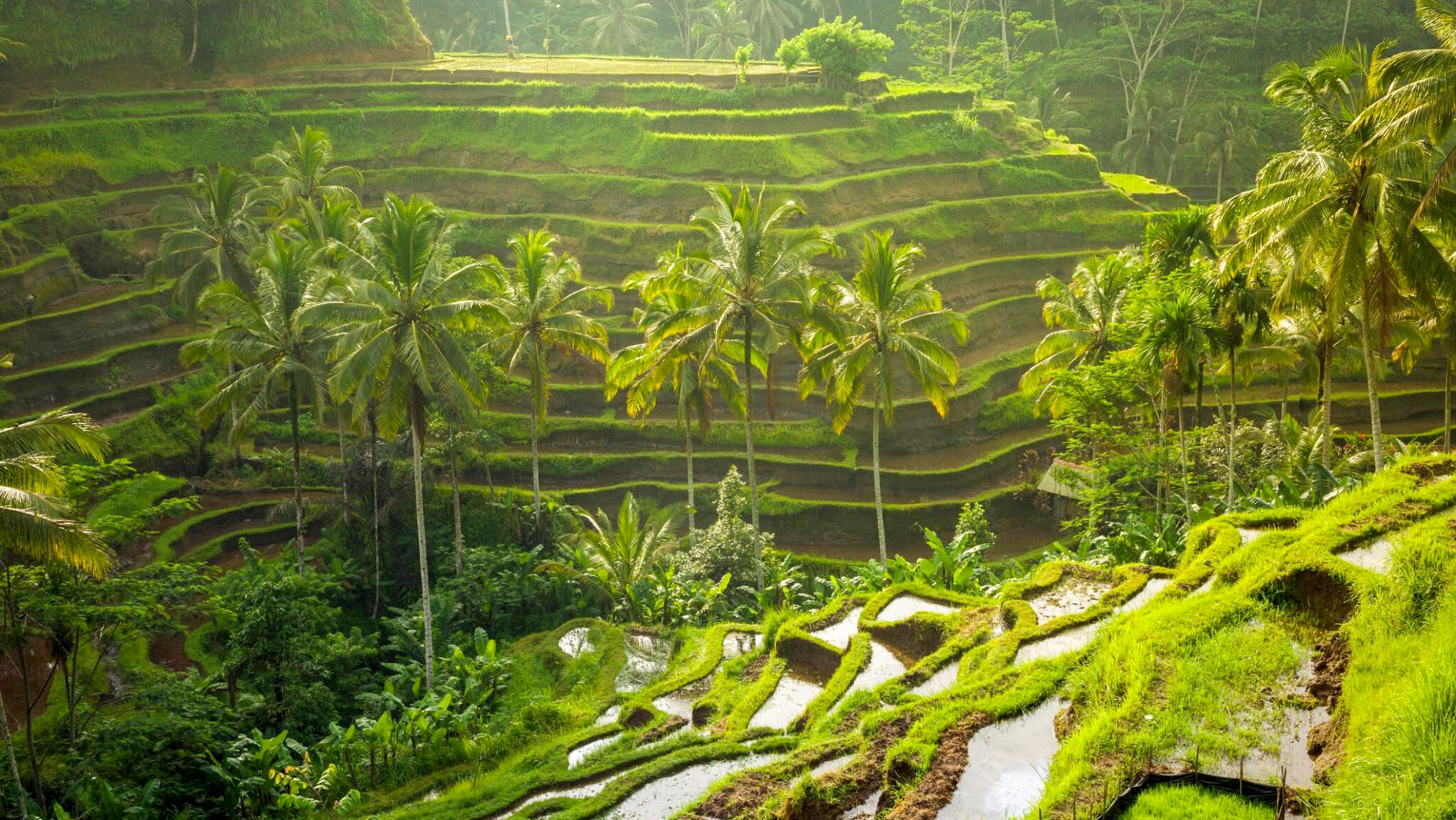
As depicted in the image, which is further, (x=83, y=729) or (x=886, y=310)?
(x=886, y=310)

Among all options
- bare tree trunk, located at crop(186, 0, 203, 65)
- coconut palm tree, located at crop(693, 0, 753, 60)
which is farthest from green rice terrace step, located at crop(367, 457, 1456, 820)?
coconut palm tree, located at crop(693, 0, 753, 60)

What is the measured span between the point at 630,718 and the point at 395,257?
8.96m

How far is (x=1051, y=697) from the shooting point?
37.5ft

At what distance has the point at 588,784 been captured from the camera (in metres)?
13.3

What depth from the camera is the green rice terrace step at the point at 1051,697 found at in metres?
9.34

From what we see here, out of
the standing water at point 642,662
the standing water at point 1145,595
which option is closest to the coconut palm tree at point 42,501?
the standing water at point 642,662

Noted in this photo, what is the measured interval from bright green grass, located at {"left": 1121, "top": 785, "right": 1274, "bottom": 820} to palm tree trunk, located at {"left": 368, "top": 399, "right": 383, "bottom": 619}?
17.8 meters

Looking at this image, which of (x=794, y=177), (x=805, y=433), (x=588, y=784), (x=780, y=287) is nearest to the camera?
(x=588, y=784)

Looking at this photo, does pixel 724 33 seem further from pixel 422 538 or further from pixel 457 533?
pixel 422 538

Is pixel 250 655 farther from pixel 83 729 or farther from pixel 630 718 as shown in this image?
pixel 630 718

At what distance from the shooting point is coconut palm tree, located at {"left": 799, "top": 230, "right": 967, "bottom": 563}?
73.3 feet

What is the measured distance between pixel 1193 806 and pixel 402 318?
1486 cm

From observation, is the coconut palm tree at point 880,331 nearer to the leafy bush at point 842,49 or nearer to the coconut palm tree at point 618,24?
the leafy bush at point 842,49

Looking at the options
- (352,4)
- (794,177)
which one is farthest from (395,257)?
(352,4)
